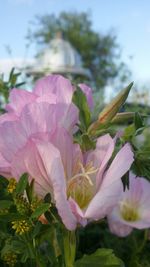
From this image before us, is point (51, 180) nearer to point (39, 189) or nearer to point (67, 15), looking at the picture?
point (39, 189)

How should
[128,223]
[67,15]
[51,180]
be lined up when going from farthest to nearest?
[67,15], [128,223], [51,180]

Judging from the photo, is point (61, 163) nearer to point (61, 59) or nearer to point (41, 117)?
point (41, 117)

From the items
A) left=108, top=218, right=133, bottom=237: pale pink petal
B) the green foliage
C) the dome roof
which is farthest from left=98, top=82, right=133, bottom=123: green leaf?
the dome roof

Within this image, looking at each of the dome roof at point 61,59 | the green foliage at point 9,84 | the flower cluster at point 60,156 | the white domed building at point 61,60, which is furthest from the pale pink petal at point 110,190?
the dome roof at point 61,59

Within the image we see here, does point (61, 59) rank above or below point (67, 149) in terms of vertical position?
below

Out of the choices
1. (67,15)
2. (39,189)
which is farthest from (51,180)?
(67,15)

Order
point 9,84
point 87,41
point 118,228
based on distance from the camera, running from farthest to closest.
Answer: point 87,41 < point 9,84 < point 118,228

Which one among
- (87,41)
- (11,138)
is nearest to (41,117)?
(11,138)
